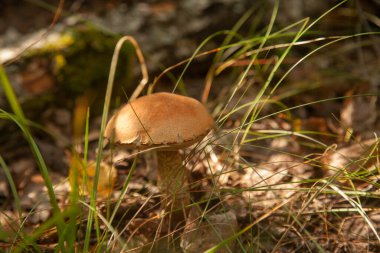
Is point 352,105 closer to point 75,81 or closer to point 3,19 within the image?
point 75,81

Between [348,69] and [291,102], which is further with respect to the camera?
[348,69]

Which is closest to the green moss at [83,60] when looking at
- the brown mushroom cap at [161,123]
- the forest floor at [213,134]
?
the forest floor at [213,134]

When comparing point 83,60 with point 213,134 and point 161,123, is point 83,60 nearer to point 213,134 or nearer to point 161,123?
point 213,134

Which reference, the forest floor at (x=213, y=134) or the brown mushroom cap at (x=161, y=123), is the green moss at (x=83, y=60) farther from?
the brown mushroom cap at (x=161, y=123)

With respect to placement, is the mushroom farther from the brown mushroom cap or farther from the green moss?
the green moss

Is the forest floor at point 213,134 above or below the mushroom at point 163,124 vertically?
below

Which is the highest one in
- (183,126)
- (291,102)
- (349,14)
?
(183,126)

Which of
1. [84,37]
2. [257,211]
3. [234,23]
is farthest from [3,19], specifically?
[257,211]

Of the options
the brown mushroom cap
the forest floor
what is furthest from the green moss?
the brown mushroom cap

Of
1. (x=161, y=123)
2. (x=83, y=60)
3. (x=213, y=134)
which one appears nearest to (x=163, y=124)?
(x=161, y=123)
